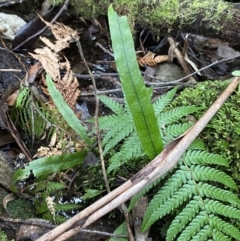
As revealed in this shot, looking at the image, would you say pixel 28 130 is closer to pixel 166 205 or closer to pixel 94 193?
pixel 94 193

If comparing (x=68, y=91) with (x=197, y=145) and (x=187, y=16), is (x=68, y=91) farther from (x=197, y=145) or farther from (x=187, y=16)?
(x=187, y=16)

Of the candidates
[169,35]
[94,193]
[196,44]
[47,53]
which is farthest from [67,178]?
[196,44]

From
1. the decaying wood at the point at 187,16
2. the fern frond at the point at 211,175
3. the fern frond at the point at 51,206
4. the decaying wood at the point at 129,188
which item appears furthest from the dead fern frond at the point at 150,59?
the fern frond at the point at 51,206

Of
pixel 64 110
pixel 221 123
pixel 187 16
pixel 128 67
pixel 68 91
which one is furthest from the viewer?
pixel 187 16

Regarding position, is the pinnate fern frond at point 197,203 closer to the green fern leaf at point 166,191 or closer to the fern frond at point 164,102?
the green fern leaf at point 166,191

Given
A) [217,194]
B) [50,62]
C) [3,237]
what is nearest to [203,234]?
[217,194]

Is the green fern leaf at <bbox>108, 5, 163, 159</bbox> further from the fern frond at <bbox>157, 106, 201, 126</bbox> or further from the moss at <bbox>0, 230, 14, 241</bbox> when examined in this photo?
the moss at <bbox>0, 230, 14, 241</bbox>
